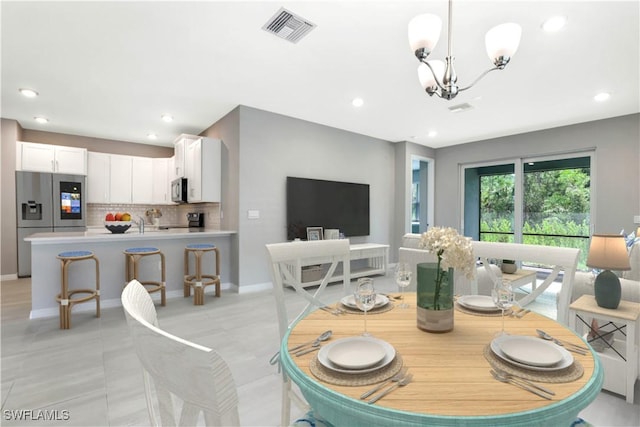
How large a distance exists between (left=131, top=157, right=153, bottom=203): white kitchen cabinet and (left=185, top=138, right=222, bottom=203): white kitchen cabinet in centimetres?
202

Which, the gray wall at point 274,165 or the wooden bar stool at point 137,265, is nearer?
the wooden bar stool at point 137,265

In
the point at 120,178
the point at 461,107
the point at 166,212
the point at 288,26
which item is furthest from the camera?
the point at 166,212

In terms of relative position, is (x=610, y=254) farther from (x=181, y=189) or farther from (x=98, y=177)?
(x=98, y=177)

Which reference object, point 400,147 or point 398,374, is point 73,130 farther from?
point 398,374

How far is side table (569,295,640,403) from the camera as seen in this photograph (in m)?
1.85

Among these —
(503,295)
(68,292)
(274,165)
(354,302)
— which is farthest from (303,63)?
(68,292)

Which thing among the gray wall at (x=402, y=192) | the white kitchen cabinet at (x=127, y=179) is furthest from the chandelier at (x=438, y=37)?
the white kitchen cabinet at (x=127, y=179)

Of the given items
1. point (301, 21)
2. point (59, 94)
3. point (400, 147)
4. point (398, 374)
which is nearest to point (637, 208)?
point (400, 147)

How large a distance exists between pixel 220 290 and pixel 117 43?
3093 millimetres

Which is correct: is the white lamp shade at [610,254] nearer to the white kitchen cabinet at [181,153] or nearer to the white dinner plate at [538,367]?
the white dinner plate at [538,367]

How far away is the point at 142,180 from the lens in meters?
6.16

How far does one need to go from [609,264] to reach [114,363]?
358 cm

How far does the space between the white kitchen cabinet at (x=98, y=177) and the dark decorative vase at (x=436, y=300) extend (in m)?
6.53

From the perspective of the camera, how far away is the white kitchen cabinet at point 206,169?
15.0ft
